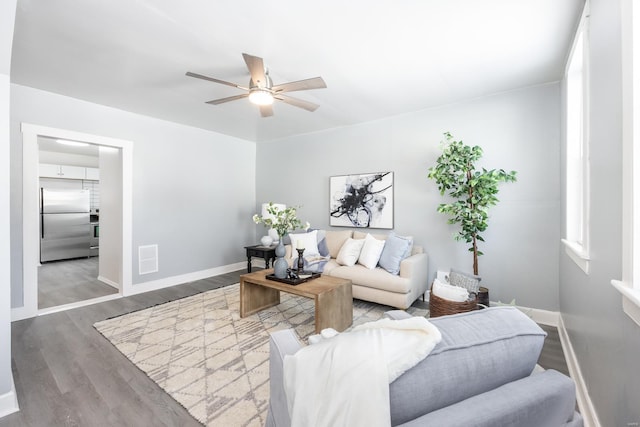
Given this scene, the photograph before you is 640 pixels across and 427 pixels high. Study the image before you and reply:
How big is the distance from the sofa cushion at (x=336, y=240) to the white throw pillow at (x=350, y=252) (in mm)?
336

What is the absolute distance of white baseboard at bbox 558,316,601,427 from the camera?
153cm

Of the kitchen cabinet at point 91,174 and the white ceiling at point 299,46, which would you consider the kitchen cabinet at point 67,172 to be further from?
the white ceiling at point 299,46

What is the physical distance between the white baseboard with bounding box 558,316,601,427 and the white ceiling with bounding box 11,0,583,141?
2489mm

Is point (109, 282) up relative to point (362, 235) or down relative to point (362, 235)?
down

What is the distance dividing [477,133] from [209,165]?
4.22 m

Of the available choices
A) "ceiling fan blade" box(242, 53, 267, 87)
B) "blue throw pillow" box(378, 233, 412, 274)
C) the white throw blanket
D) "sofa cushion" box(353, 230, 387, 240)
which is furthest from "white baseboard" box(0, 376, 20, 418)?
"sofa cushion" box(353, 230, 387, 240)

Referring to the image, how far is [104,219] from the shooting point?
4605 millimetres

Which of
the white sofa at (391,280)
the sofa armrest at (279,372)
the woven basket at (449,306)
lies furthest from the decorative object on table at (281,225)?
the sofa armrest at (279,372)

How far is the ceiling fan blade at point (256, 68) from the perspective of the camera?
2.09 metres

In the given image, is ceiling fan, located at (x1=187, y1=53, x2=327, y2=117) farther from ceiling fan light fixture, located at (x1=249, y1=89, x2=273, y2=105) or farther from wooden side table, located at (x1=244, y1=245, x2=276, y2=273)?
wooden side table, located at (x1=244, y1=245, x2=276, y2=273)

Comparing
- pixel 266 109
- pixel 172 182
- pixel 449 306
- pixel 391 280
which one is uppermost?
pixel 266 109

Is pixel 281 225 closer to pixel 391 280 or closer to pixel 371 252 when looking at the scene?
pixel 371 252

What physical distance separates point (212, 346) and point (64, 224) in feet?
21.2

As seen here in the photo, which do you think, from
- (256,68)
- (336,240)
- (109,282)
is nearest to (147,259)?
(109,282)
